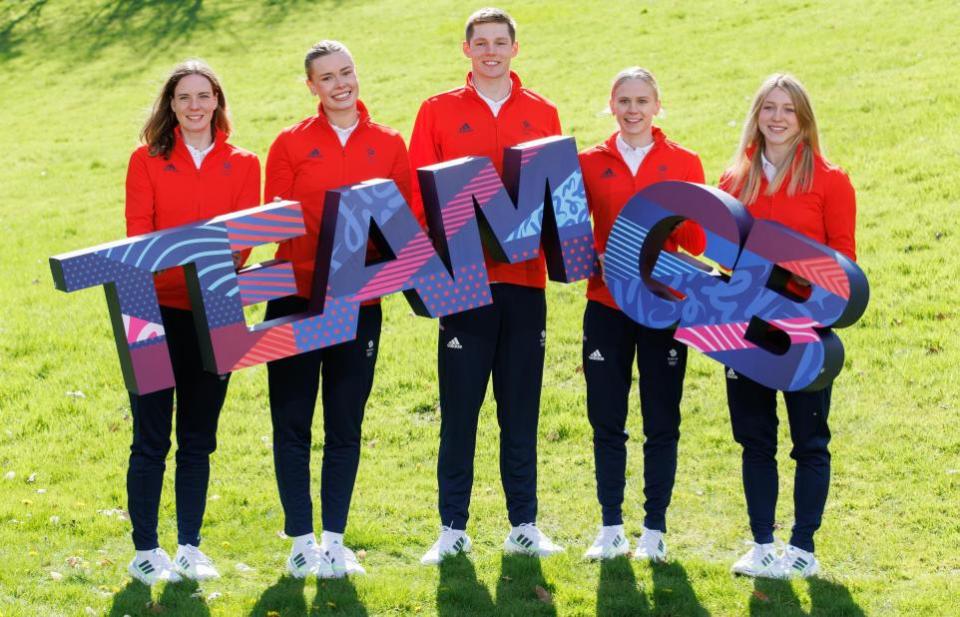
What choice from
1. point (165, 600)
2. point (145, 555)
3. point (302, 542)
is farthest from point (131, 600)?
point (302, 542)

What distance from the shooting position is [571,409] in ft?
30.0

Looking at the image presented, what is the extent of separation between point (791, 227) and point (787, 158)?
1.12 ft

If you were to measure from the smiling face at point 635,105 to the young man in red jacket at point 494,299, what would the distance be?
1.41 ft

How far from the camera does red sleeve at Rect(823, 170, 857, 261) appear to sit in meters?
6.14

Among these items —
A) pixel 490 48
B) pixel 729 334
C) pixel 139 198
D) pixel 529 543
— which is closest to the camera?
pixel 139 198

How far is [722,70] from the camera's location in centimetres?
1684

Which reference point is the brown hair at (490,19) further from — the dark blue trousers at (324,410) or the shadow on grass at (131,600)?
the shadow on grass at (131,600)

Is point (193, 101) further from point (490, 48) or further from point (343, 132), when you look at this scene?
point (490, 48)

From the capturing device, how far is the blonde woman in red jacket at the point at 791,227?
20.2 feet

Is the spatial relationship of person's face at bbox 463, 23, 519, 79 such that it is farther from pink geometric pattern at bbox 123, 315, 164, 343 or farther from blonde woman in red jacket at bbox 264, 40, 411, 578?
pink geometric pattern at bbox 123, 315, 164, 343

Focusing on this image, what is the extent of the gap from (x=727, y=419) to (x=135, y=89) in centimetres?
1481

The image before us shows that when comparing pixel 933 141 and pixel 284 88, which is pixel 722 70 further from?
pixel 284 88

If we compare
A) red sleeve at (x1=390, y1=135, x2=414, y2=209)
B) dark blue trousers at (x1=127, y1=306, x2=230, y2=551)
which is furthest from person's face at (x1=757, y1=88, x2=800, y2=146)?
dark blue trousers at (x1=127, y1=306, x2=230, y2=551)

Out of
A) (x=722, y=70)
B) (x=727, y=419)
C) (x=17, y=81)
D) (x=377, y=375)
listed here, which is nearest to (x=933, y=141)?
(x=722, y=70)
